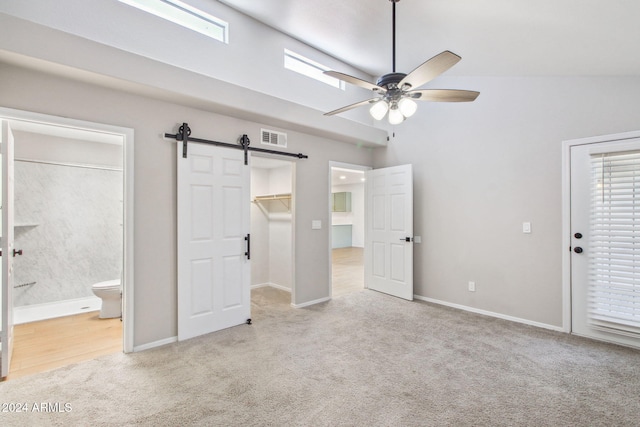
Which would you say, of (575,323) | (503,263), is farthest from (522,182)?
(575,323)

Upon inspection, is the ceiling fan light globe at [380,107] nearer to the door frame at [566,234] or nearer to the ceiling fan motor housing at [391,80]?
the ceiling fan motor housing at [391,80]

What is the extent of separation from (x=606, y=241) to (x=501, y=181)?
120cm

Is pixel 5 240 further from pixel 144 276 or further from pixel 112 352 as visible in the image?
pixel 112 352

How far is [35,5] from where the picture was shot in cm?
245

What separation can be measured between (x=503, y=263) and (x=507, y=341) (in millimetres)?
1074

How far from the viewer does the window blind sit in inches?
118

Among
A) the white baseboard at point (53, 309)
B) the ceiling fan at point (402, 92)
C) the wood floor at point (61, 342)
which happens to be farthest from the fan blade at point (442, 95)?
the white baseboard at point (53, 309)

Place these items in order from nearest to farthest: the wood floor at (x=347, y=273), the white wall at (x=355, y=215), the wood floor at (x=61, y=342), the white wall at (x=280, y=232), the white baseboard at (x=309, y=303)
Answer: the wood floor at (x=61, y=342)
the white baseboard at (x=309, y=303)
the white wall at (x=280, y=232)
the wood floor at (x=347, y=273)
the white wall at (x=355, y=215)

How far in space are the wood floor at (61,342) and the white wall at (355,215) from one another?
8.76 metres

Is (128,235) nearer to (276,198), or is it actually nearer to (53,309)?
(53,309)

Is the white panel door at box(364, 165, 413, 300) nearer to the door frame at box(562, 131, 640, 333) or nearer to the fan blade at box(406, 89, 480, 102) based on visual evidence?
the door frame at box(562, 131, 640, 333)

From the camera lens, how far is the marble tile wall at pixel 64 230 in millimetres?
3967

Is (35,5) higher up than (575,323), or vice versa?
(35,5)

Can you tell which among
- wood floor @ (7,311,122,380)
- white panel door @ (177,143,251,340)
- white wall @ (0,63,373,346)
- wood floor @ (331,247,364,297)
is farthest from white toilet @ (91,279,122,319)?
wood floor @ (331,247,364,297)
